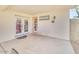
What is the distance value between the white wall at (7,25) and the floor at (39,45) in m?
0.12

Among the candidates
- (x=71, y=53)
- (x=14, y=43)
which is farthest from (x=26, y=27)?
(x=71, y=53)

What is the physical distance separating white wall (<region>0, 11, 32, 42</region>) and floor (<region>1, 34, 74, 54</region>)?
12 centimetres

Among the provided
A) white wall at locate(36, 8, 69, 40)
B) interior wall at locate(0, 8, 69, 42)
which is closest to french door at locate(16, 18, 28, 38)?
interior wall at locate(0, 8, 69, 42)

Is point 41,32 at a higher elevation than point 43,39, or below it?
higher

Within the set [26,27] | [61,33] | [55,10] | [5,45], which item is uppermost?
[55,10]

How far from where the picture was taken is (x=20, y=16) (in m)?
1.88

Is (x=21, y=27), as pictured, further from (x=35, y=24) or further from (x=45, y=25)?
(x=45, y=25)

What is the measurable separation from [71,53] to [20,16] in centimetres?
127

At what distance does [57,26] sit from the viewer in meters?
1.96

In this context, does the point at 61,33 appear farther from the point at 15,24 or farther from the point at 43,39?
the point at 15,24

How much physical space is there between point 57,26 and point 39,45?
1.89 feet

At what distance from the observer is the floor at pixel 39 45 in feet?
6.01
